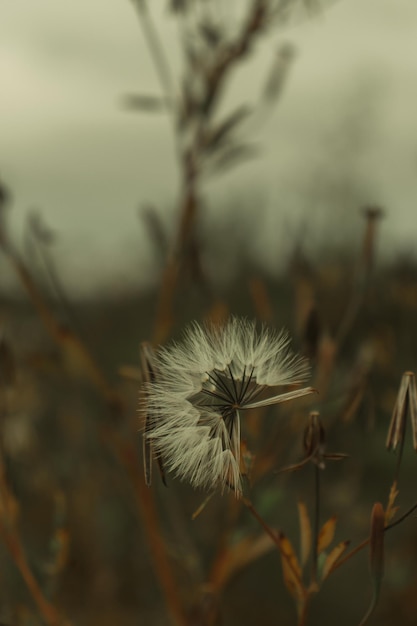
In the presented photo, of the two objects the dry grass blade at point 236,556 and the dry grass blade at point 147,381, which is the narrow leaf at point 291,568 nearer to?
the dry grass blade at point 147,381

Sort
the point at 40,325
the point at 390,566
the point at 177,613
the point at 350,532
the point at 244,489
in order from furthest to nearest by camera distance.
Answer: the point at 40,325 < the point at 350,532 < the point at 390,566 < the point at 177,613 < the point at 244,489

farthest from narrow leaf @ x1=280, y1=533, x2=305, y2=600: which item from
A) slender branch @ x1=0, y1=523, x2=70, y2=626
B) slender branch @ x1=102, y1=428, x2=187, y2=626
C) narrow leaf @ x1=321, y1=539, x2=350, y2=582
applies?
slender branch @ x1=102, y1=428, x2=187, y2=626

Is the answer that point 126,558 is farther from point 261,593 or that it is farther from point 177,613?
point 177,613

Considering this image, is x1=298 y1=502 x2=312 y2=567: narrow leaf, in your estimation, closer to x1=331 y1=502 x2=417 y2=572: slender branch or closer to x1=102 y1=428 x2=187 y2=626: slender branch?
x1=331 y1=502 x2=417 y2=572: slender branch

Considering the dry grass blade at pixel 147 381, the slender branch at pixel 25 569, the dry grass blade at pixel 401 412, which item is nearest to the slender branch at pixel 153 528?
the slender branch at pixel 25 569

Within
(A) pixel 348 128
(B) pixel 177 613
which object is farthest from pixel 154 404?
(A) pixel 348 128

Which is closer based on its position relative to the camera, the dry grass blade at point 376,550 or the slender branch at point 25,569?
the dry grass blade at point 376,550
